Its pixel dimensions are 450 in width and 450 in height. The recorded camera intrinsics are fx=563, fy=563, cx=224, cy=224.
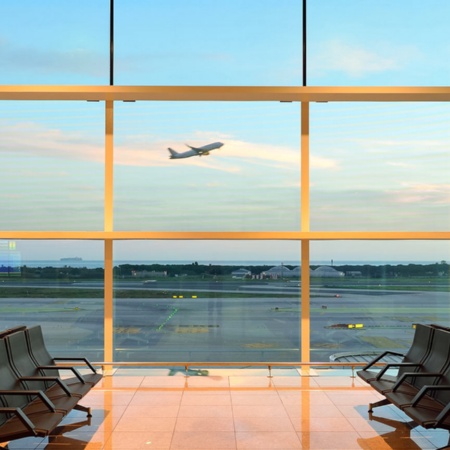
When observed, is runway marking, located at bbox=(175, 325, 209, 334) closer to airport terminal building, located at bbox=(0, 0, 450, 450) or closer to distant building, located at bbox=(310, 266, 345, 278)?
airport terminal building, located at bbox=(0, 0, 450, 450)

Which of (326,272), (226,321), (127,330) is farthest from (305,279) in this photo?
(127,330)

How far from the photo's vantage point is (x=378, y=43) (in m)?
7.29

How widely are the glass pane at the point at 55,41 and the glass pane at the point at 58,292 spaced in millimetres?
2151

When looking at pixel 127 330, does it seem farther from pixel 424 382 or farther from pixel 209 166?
pixel 424 382

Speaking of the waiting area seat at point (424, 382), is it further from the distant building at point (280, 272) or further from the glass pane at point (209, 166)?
the glass pane at point (209, 166)

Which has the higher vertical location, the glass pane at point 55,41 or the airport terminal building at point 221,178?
the glass pane at point 55,41

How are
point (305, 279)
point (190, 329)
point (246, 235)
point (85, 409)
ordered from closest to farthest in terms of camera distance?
point (85, 409), point (246, 235), point (305, 279), point (190, 329)

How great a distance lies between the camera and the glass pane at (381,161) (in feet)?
24.5

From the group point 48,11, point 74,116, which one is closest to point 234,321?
point 74,116

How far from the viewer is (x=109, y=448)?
4.38 m

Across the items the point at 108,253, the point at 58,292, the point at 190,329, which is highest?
the point at 108,253

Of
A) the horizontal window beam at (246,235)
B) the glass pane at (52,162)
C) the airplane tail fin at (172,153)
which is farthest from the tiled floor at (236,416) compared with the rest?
the airplane tail fin at (172,153)

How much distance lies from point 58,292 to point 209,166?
262 centimetres

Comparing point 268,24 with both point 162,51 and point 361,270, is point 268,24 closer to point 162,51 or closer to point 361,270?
point 162,51
